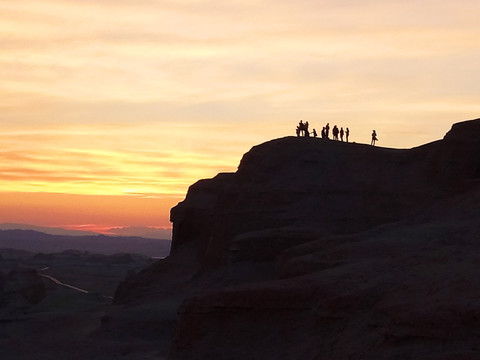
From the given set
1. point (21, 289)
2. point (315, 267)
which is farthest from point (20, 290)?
point (315, 267)

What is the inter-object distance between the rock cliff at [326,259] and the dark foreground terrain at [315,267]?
0.05 meters

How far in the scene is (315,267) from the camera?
2848 centimetres

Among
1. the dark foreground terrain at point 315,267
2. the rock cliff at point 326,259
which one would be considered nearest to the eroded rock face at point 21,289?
the dark foreground terrain at point 315,267

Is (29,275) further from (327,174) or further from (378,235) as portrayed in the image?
(378,235)

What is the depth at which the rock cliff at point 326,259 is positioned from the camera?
22375mm

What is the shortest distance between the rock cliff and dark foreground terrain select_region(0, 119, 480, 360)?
0.05 metres

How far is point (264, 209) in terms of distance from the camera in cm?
4325

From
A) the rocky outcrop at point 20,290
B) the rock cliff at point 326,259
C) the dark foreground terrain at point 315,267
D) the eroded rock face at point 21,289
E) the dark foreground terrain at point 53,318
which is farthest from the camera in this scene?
the eroded rock face at point 21,289

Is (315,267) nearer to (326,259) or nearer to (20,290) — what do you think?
(326,259)

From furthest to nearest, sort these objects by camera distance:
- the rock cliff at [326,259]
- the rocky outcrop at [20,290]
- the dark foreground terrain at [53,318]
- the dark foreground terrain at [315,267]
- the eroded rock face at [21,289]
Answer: the eroded rock face at [21,289] < the rocky outcrop at [20,290] < the dark foreground terrain at [53,318] < the dark foreground terrain at [315,267] < the rock cliff at [326,259]

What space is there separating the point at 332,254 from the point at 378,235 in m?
3.70

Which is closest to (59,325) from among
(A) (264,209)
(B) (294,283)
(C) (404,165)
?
(A) (264,209)

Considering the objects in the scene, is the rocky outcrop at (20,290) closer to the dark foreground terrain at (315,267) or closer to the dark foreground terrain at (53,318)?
the dark foreground terrain at (53,318)

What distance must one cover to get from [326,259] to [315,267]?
508 mm
